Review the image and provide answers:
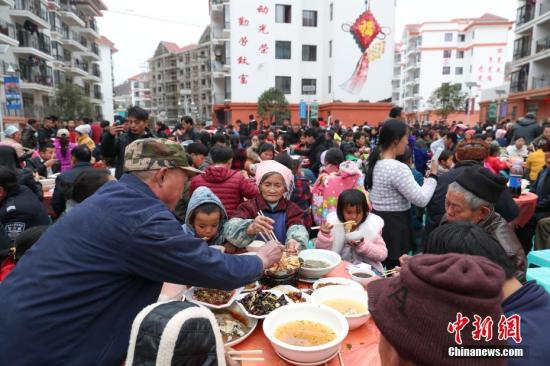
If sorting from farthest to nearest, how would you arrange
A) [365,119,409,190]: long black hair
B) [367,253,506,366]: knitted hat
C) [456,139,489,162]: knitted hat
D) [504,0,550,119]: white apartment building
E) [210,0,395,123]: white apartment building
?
[210,0,395,123]: white apartment building
[504,0,550,119]: white apartment building
[456,139,489,162]: knitted hat
[365,119,409,190]: long black hair
[367,253,506,366]: knitted hat

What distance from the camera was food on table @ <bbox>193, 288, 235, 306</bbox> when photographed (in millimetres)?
2127

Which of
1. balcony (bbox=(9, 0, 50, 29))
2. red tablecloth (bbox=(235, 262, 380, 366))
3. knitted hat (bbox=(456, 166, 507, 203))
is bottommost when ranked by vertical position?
red tablecloth (bbox=(235, 262, 380, 366))

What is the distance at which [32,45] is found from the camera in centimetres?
2652

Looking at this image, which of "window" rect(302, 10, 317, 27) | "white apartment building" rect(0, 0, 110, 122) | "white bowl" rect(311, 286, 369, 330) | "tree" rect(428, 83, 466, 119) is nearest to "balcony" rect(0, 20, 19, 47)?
"white apartment building" rect(0, 0, 110, 122)

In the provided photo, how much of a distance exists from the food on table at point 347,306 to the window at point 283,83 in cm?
2869

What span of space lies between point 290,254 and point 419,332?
66.4 inches

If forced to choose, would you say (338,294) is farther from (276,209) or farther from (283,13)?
(283,13)

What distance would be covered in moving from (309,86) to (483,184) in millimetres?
29485

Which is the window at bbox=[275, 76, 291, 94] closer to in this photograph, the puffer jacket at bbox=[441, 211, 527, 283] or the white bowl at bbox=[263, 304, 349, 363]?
the puffer jacket at bbox=[441, 211, 527, 283]

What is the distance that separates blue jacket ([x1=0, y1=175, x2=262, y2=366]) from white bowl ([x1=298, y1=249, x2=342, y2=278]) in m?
1.09

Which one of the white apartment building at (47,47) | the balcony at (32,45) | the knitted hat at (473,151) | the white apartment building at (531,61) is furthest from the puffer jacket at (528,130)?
the balcony at (32,45)

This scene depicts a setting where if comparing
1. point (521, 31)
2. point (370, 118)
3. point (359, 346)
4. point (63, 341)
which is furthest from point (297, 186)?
point (521, 31)

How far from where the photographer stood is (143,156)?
1834 mm

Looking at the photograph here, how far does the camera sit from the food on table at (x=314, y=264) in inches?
105
